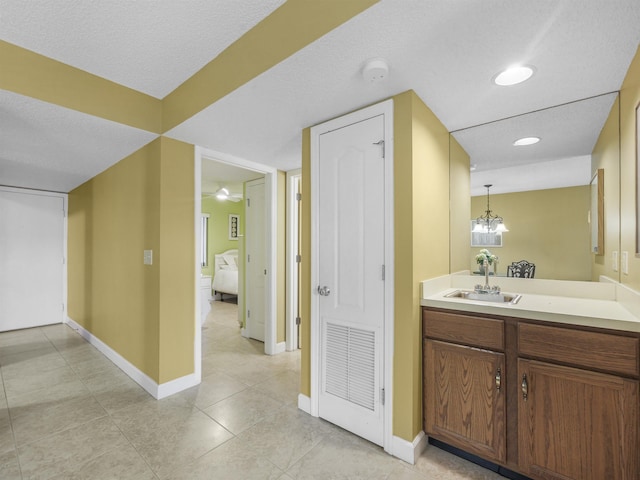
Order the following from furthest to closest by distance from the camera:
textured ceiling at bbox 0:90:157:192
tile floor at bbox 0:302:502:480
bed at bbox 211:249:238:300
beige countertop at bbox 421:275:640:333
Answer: bed at bbox 211:249:238:300, textured ceiling at bbox 0:90:157:192, tile floor at bbox 0:302:502:480, beige countertop at bbox 421:275:640:333

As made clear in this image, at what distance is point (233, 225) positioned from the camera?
24.7 feet

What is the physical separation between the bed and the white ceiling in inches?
168

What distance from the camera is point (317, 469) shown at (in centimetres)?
167

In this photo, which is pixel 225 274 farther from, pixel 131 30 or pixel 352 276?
pixel 131 30

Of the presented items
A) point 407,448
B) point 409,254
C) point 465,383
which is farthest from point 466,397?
point 409,254

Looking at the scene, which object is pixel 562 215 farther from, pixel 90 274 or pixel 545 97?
pixel 90 274

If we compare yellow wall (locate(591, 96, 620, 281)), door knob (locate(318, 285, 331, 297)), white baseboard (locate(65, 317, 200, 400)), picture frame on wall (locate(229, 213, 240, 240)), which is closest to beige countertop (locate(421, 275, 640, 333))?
yellow wall (locate(591, 96, 620, 281))

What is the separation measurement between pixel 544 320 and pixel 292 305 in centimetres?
253

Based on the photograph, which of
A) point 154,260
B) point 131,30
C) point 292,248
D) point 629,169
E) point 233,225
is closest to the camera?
point 629,169

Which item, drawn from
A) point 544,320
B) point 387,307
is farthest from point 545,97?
point 387,307

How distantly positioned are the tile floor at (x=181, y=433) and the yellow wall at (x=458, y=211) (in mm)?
1270

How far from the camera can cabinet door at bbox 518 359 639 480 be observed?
131 centimetres

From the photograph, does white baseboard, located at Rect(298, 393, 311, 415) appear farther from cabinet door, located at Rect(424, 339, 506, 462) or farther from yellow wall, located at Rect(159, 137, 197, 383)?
yellow wall, located at Rect(159, 137, 197, 383)

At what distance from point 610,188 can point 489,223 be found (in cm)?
66
